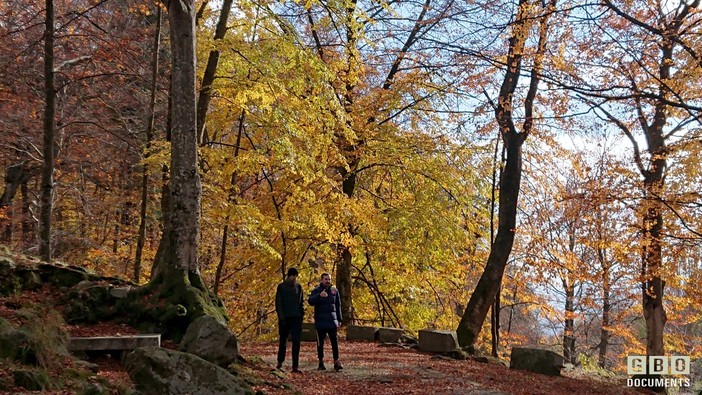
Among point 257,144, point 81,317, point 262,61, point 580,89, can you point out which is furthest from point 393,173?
point 81,317

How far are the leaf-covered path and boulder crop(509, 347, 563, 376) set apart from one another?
1.03 feet

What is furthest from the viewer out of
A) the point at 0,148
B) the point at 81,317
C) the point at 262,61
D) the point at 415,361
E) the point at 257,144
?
the point at 257,144

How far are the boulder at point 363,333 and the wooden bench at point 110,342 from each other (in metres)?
8.21

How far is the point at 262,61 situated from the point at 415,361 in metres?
7.36

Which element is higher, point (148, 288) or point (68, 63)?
point (68, 63)

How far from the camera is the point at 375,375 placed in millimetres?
8625

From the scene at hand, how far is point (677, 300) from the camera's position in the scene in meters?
15.4

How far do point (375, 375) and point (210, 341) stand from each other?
3390 mm

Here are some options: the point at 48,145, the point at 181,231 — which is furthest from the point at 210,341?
the point at 48,145

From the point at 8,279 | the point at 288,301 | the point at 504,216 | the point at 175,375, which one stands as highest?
the point at 504,216

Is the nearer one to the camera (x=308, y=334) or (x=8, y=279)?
(x=8, y=279)

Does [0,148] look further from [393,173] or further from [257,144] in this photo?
[393,173]

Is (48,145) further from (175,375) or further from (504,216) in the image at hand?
(504,216)

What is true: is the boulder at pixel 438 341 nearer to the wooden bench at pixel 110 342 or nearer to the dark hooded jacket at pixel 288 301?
the dark hooded jacket at pixel 288 301
